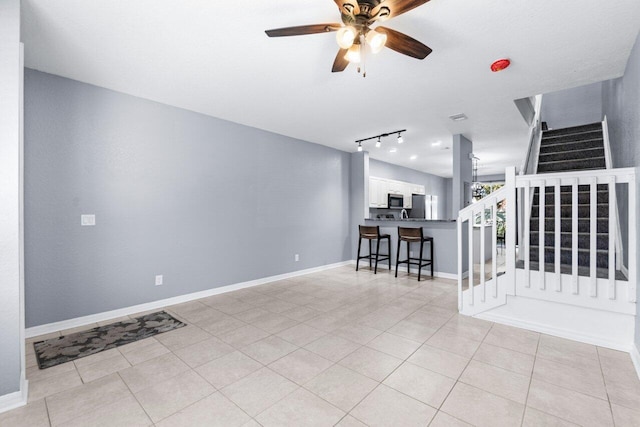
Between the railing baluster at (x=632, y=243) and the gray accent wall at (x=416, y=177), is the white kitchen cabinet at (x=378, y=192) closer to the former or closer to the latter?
the gray accent wall at (x=416, y=177)

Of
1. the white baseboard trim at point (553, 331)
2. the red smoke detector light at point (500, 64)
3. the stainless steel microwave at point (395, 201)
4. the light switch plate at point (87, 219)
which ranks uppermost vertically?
the red smoke detector light at point (500, 64)

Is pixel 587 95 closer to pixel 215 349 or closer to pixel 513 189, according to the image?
pixel 513 189

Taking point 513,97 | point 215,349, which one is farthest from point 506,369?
point 513,97

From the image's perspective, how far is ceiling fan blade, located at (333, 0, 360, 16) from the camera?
1.62 metres

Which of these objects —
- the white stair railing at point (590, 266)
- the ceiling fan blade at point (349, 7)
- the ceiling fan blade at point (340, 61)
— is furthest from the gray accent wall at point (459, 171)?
the ceiling fan blade at point (349, 7)

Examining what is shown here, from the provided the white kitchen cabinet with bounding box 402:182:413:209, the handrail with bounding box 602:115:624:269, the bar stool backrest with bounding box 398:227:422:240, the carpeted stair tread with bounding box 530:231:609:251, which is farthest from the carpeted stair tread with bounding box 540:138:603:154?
the white kitchen cabinet with bounding box 402:182:413:209

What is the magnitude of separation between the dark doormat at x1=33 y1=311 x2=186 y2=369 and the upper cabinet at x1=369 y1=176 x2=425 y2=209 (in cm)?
503

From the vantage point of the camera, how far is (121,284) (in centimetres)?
312

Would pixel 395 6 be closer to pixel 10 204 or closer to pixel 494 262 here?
pixel 494 262

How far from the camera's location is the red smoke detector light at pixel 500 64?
2520 millimetres

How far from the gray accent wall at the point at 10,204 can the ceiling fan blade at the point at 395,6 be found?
7.43 feet

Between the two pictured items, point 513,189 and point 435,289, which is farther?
point 435,289

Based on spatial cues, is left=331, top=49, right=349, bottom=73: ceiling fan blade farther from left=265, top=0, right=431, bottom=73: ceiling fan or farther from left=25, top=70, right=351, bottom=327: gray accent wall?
left=25, top=70, right=351, bottom=327: gray accent wall

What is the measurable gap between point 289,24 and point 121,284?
3158mm
